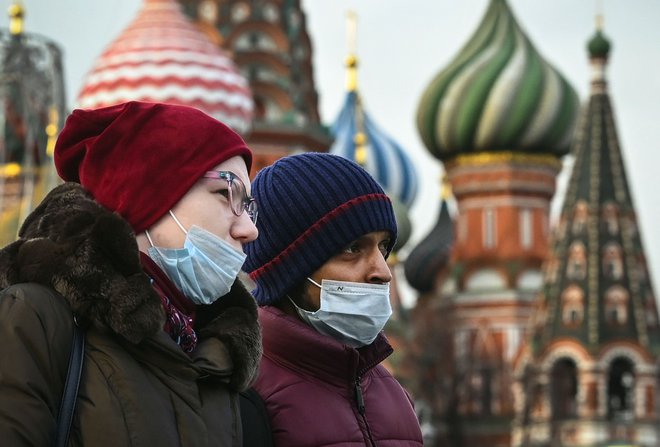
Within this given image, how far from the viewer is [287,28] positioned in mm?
35344

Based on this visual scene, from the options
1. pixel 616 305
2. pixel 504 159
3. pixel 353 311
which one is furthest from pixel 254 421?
pixel 504 159

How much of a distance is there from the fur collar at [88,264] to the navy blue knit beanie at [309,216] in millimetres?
847

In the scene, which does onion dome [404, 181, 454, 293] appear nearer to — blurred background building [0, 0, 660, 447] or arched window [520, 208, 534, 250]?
blurred background building [0, 0, 660, 447]

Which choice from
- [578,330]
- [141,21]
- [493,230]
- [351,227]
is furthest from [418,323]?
[351,227]

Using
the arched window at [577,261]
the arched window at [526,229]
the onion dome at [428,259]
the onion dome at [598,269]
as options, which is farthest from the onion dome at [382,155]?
the arched window at [577,261]

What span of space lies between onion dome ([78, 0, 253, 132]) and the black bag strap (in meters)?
28.3

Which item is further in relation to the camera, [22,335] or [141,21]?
[141,21]

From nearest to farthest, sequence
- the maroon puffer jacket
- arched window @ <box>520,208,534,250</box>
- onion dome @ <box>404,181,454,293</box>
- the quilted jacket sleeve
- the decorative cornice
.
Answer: the quilted jacket sleeve
the maroon puffer jacket
arched window @ <box>520,208,534,250</box>
the decorative cornice
onion dome @ <box>404,181,454,293</box>

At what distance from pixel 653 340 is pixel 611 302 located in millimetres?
1085

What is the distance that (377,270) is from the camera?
4.13 meters

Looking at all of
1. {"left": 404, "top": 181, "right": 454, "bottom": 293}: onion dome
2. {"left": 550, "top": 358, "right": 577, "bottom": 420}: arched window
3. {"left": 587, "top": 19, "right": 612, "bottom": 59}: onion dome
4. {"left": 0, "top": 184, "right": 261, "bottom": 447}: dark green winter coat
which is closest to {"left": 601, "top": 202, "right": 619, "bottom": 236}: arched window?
{"left": 550, "top": 358, "right": 577, "bottom": 420}: arched window

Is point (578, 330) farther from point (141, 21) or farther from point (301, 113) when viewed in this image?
point (141, 21)

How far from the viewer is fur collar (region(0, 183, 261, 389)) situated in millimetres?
3232

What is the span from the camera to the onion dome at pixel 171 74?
31.8 meters
